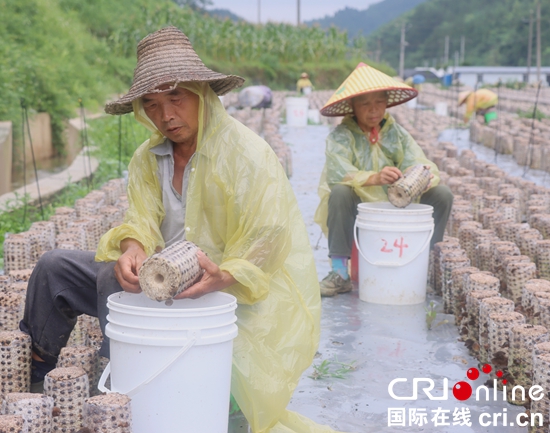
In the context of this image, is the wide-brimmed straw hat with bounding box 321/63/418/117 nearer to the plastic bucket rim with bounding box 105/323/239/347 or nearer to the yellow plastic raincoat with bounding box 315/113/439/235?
the yellow plastic raincoat with bounding box 315/113/439/235

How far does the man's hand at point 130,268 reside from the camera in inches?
96.3

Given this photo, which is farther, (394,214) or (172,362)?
(394,214)

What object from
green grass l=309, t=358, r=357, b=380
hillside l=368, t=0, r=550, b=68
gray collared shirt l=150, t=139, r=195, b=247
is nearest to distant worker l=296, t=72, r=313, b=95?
green grass l=309, t=358, r=357, b=380

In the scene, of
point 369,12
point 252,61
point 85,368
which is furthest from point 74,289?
point 369,12

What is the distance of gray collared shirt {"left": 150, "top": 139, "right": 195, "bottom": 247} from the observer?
113 inches

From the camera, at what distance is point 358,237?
181 inches

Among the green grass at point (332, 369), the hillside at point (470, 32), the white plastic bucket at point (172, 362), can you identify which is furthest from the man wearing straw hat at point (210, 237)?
the hillside at point (470, 32)

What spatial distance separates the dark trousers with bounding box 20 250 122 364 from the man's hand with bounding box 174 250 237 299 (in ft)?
1.59

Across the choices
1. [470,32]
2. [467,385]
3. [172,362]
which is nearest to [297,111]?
[467,385]

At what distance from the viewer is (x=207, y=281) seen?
236 centimetres

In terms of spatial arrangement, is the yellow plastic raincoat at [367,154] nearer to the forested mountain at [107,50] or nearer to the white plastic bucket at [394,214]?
the white plastic bucket at [394,214]

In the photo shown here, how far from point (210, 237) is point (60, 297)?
2.02ft

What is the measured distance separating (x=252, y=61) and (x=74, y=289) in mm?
30358

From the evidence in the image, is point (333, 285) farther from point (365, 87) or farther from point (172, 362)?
point (172, 362)
